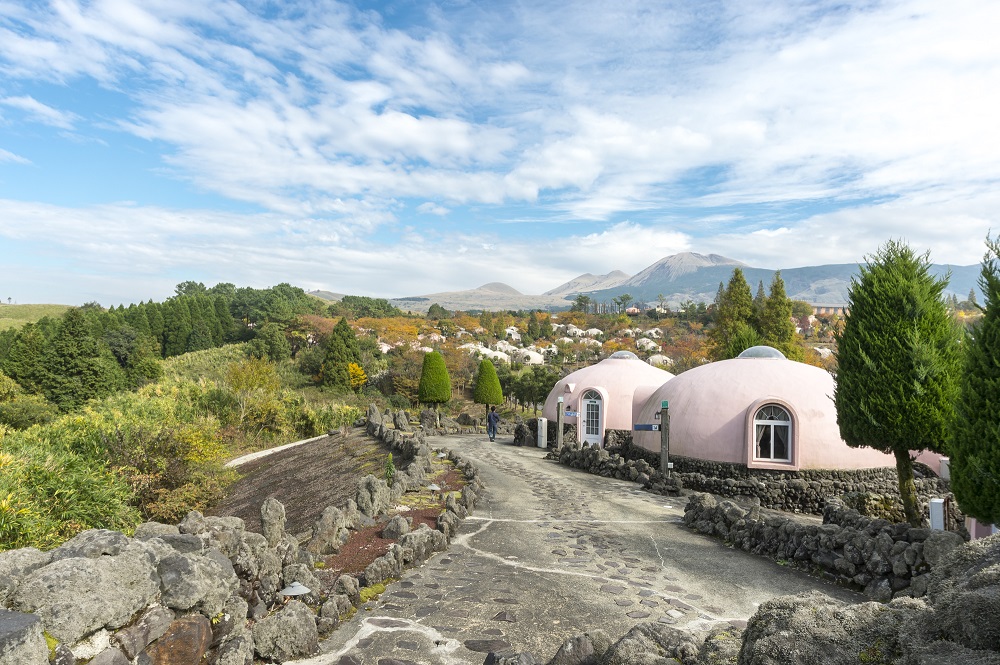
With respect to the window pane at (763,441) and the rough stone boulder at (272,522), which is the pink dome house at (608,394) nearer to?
the window pane at (763,441)

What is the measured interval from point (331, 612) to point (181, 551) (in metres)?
1.61

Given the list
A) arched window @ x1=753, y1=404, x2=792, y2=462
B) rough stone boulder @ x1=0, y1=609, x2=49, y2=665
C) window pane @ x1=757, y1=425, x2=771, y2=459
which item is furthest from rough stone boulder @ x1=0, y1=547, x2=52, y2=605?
window pane @ x1=757, y1=425, x2=771, y2=459

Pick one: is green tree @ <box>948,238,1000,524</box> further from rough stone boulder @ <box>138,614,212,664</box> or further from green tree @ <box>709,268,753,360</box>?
green tree @ <box>709,268,753,360</box>

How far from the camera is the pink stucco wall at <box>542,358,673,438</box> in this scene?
20.8 metres

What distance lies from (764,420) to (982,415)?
24.0ft

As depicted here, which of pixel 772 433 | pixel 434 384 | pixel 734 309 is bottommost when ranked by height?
pixel 434 384

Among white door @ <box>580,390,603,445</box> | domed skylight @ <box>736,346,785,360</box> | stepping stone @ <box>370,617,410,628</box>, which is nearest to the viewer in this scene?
stepping stone @ <box>370,617,410,628</box>

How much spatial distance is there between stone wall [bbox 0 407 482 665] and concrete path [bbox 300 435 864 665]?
17.5 inches

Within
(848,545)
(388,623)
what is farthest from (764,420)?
(388,623)

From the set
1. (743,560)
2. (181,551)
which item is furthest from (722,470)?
(181,551)

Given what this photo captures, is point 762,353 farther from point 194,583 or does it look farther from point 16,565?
point 16,565

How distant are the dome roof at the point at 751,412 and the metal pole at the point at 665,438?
327 millimetres

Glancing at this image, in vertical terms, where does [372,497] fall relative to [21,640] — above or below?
below

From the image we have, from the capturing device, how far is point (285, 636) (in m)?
5.13
